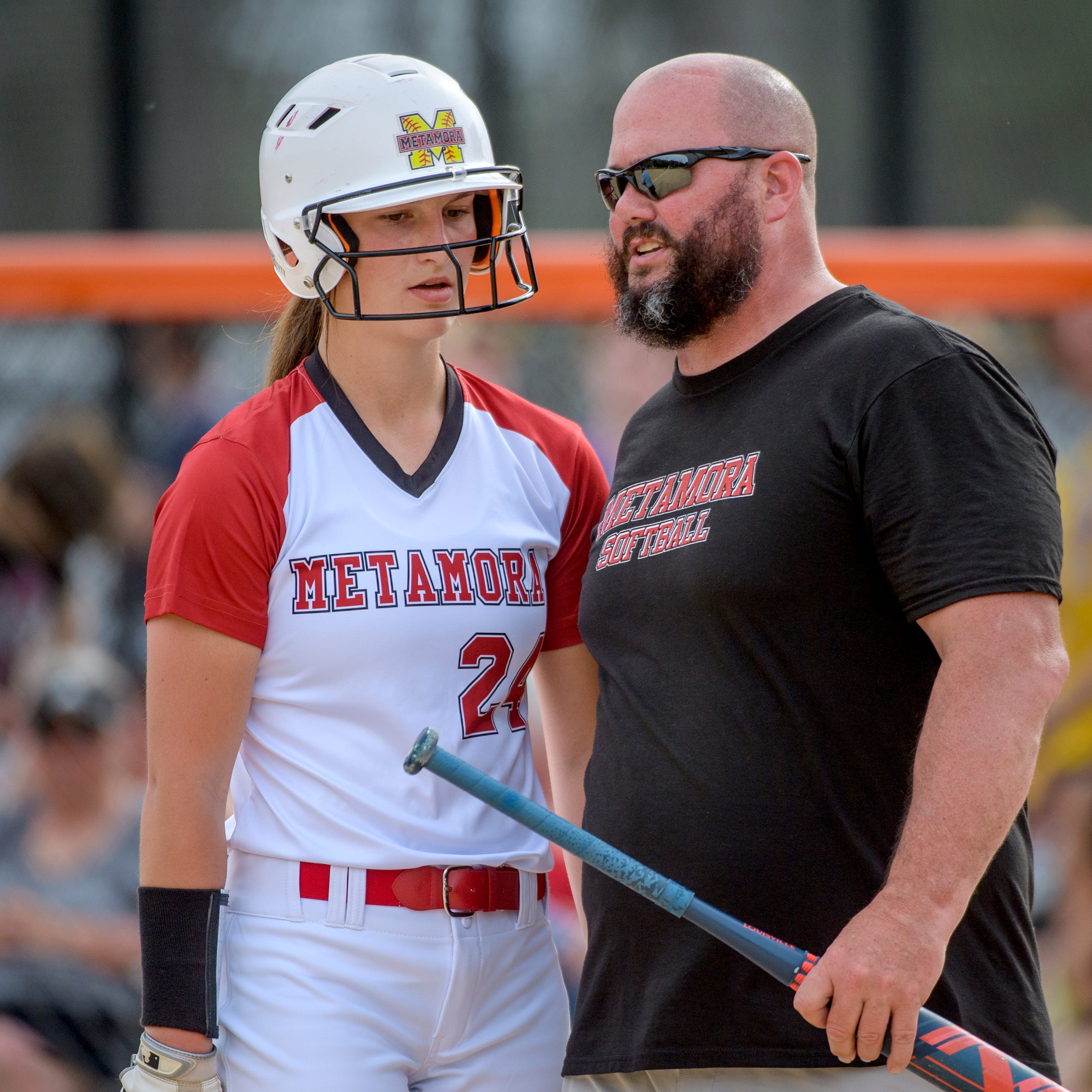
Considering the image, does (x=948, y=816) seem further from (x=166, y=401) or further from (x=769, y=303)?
(x=166, y=401)

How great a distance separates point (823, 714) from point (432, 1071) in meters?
0.81

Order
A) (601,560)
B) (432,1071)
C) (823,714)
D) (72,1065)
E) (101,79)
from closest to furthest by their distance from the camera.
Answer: (823,714)
(432,1071)
(601,560)
(72,1065)
(101,79)

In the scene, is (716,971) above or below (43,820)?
above

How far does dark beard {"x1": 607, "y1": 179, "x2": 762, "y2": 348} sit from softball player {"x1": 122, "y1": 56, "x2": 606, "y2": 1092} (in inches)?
11.5

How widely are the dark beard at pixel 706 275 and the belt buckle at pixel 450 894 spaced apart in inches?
35.5

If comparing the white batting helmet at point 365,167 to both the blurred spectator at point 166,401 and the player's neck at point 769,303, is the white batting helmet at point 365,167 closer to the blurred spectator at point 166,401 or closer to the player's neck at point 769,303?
the player's neck at point 769,303

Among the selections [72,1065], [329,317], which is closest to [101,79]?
[329,317]

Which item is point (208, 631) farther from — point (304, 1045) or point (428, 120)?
point (428, 120)

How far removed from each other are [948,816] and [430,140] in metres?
1.32

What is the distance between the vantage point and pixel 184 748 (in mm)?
2035

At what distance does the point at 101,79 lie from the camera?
4660 millimetres

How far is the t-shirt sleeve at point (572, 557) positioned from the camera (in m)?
2.43

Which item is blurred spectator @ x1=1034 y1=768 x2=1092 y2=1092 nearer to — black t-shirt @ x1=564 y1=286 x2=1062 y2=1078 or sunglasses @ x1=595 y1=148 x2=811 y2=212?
black t-shirt @ x1=564 y1=286 x2=1062 y2=1078

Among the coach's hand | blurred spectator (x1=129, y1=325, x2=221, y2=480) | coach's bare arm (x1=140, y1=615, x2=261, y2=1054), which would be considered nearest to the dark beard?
coach's bare arm (x1=140, y1=615, x2=261, y2=1054)
